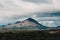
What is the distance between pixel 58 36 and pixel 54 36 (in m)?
0.54

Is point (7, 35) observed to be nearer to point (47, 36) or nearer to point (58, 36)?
point (47, 36)

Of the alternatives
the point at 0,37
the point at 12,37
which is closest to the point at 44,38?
the point at 12,37

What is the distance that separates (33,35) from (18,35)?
2.11 metres

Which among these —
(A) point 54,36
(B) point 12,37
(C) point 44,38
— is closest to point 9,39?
(B) point 12,37

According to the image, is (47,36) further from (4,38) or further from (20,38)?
(4,38)

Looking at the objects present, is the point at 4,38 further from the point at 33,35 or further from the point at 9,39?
the point at 33,35

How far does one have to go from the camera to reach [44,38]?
23578 millimetres

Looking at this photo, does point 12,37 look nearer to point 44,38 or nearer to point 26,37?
point 26,37

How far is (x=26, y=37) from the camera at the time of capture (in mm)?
24344

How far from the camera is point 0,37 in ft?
78.4

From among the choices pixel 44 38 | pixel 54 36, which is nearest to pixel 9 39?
pixel 44 38

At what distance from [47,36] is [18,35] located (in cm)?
400

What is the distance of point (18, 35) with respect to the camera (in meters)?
24.6

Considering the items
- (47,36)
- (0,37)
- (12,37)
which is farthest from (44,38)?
(0,37)
